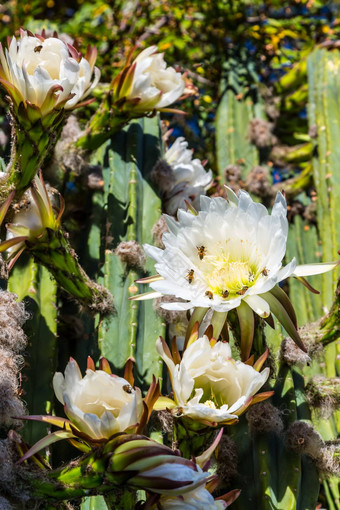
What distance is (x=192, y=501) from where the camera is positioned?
4.42ft

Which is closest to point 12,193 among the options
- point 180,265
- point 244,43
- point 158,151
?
point 180,265

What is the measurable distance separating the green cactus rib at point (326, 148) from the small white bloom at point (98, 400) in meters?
1.19

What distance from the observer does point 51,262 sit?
1796 mm

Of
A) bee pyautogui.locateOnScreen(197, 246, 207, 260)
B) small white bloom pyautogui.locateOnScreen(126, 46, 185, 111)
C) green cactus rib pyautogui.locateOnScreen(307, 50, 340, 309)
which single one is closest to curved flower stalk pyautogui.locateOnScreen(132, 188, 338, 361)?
bee pyautogui.locateOnScreen(197, 246, 207, 260)

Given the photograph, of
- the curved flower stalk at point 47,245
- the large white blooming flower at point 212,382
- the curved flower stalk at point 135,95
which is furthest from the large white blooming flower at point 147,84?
the large white blooming flower at point 212,382

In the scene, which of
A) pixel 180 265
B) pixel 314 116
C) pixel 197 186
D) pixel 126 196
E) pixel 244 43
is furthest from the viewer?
pixel 244 43

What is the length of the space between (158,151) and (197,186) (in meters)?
0.19

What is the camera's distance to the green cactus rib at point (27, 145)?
5.80ft

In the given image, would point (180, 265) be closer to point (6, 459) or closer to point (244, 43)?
point (6, 459)

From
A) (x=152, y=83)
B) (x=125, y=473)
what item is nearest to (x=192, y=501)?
(x=125, y=473)

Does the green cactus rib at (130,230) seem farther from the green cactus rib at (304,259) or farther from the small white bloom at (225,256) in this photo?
the green cactus rib at (304,259)

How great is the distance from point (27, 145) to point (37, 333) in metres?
0.51

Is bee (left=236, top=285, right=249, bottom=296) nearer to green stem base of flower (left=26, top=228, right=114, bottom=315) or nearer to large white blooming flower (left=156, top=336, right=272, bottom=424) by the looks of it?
large white blooming flower (left=156, top=336, right=272, bottom=424)

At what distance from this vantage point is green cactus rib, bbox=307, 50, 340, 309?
101 inches
